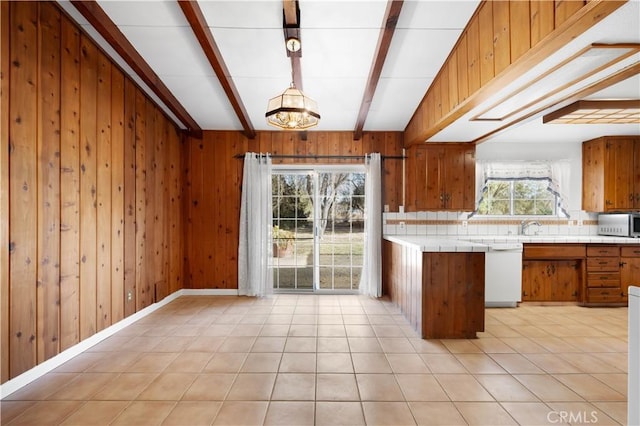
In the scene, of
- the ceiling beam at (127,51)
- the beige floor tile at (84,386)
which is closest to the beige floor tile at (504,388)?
the beige floor tile at (84,386)

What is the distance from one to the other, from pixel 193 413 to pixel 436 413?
1.50 m

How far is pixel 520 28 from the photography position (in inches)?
76.3

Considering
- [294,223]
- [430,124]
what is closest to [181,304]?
[294,223]

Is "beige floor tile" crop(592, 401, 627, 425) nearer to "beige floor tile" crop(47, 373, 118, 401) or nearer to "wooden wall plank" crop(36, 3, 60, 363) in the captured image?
"beige floor tile" crop(47, 373, 118, 401)

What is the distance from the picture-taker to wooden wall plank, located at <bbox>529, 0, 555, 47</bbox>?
5.57 feet

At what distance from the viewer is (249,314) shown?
3822 millimetres

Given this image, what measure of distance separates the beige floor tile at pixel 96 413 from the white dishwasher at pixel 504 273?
3.99 meters

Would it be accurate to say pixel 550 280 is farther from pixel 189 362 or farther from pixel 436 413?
pixel 189 362

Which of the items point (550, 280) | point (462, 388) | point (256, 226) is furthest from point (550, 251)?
point (256, 226)

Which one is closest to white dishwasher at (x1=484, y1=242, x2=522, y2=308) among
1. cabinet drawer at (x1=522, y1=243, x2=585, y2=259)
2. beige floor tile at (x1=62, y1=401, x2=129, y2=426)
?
cabinet drawer at (x1=522, y1=243, x2=585, y2=259)

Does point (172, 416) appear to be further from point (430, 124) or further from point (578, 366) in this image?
point (430, 124)

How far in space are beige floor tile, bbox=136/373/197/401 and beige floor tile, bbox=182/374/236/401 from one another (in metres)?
0.05

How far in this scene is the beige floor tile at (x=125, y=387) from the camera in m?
2.08

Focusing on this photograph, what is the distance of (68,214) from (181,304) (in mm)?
2105
